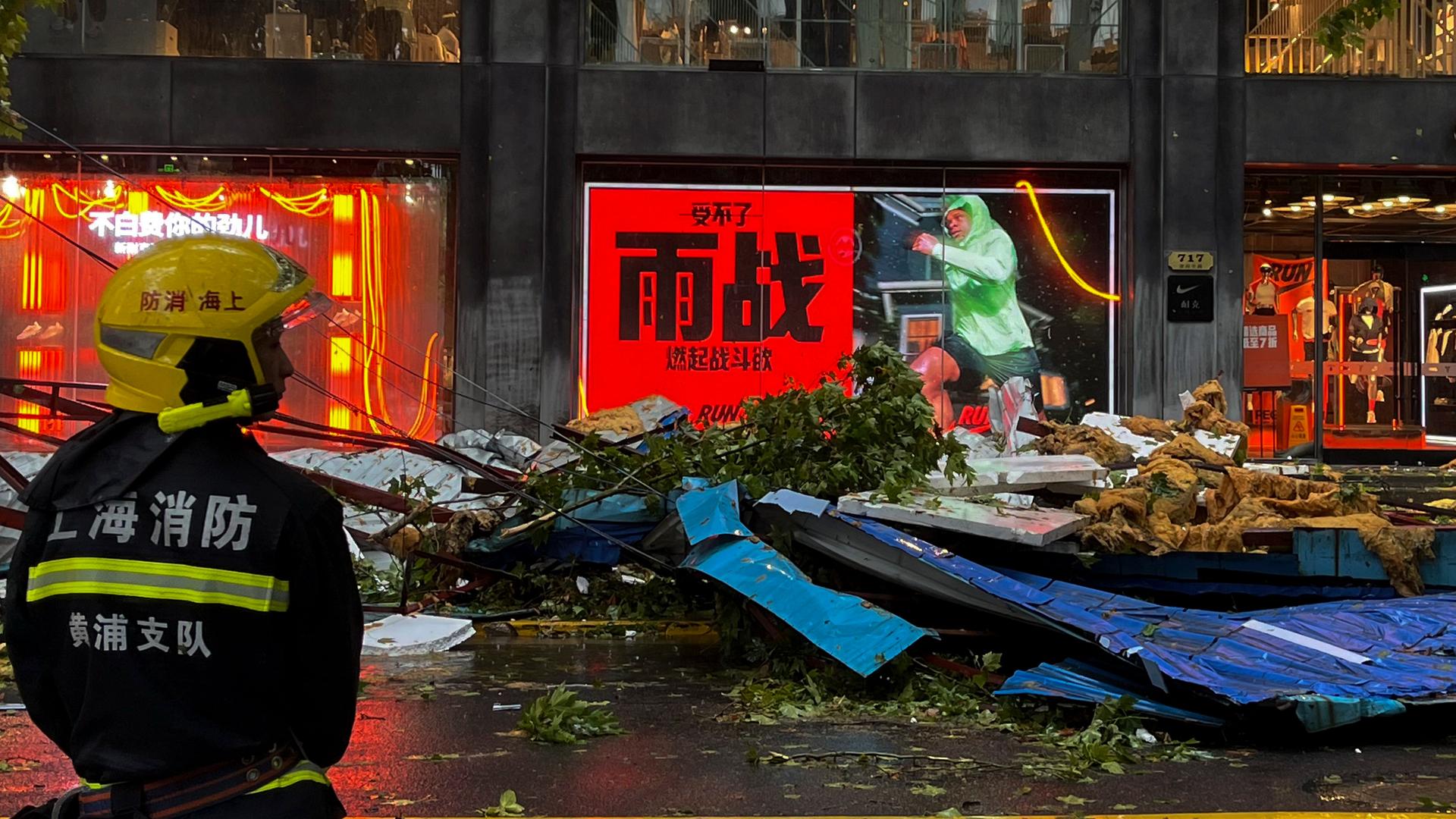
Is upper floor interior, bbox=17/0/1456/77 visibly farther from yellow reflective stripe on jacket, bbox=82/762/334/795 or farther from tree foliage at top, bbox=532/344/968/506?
yellow reflective stripe on jacket, bbox=82/762/334/795

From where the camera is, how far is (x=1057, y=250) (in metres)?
16.8

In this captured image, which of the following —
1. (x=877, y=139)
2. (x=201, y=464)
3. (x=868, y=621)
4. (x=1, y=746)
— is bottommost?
(x=1, y=746)

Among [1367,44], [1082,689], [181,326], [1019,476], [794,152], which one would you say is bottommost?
[1082,689]

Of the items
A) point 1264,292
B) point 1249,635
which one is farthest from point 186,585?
point 1264,292

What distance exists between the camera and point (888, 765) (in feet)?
18.9

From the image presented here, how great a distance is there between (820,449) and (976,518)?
1.40m

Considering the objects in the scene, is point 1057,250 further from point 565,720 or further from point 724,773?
point 724,773

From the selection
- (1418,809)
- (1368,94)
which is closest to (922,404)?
(1418,809)

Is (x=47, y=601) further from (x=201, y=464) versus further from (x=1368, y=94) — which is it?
(x=1368, y=94)

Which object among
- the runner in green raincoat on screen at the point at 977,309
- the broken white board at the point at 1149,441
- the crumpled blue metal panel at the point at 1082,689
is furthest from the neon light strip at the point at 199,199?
the crumpled blue metal panel at the point at 1082,689

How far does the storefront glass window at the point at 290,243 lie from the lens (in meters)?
16.5

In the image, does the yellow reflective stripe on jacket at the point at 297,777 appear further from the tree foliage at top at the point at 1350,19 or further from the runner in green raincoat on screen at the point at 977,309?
the runner in green raincoat on screen at the point at 977,309

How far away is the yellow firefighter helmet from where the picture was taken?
2.55 m

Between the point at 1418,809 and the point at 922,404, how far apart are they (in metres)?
4.00
